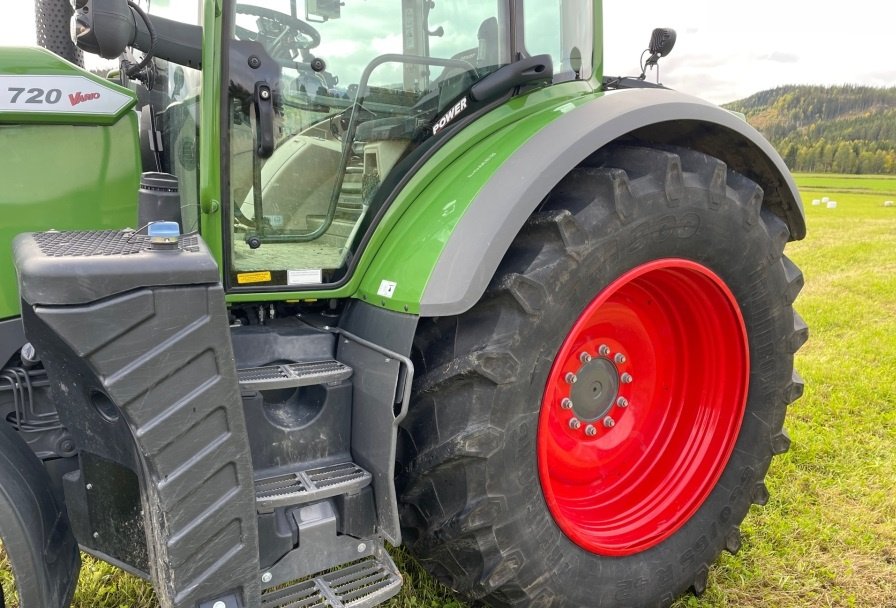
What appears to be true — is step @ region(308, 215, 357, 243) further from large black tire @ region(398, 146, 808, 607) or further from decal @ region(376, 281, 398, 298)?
large black tire @ region(398, 146, 808, 607)

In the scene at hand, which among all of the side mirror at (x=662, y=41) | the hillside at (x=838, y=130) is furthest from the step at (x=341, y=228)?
the hillside at (x=838, y=130)

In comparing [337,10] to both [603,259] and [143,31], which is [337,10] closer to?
[143,31]

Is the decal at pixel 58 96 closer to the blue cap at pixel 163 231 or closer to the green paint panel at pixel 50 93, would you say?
the green paint panel at pixel 50 93

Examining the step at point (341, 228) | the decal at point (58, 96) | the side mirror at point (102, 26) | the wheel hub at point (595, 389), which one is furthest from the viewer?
the wheel hub at point (595, 389)

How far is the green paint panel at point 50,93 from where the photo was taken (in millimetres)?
1713

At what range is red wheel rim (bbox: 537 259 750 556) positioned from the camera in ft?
7.41

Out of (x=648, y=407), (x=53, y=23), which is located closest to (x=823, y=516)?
(x=648, y=407)

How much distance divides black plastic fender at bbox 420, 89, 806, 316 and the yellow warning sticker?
0.47m

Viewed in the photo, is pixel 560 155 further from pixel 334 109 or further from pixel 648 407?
pixel 648 407

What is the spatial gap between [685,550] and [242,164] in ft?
6.15

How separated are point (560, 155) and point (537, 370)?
1.93 feet

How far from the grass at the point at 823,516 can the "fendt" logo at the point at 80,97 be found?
5.17ft

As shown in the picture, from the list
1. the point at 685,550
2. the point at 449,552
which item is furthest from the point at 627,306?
the point at 449,552

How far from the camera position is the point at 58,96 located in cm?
177
